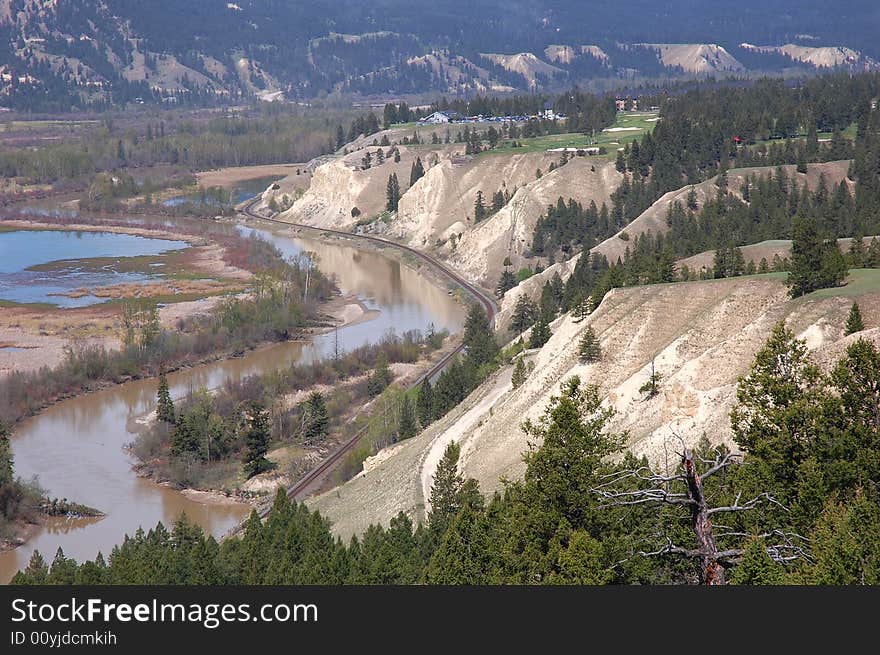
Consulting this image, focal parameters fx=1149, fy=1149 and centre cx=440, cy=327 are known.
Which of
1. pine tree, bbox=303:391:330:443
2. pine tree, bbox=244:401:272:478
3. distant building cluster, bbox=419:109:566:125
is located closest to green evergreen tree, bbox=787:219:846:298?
pine tree, bbox=244:401:272:478

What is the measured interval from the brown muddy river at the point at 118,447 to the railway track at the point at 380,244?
94.3 inches

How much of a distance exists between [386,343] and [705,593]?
2577 inches

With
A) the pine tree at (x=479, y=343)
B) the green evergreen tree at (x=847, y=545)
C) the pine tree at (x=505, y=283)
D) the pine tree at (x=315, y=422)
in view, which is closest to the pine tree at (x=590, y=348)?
the pine tree at (x=315, y=422)

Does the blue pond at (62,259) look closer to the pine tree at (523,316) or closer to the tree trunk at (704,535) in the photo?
the pine tree at (523,316)

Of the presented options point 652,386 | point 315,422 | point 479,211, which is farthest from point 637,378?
point 479,211

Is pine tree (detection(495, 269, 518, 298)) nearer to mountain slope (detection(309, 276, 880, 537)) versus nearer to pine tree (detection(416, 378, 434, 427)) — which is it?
pine tree (detection(416, 378, 434, 427))

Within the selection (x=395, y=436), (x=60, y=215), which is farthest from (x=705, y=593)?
(x=60, y=215)

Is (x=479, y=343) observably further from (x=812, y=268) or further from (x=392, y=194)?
(x=392, y=194)

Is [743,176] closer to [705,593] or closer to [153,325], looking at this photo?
[153,325]

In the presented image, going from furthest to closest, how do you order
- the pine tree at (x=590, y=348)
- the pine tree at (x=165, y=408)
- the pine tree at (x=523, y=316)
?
the pine tree at (x=523, y=316), the pine tree at (x=165, y=408), the pine tree at (x=590, y=348)

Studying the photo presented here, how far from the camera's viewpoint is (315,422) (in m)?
58.3

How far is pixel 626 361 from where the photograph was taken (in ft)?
145

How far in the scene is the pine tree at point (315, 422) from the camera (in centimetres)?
5841

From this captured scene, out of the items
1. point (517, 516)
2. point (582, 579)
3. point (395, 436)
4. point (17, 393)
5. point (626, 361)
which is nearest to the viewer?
point (582, 579)
